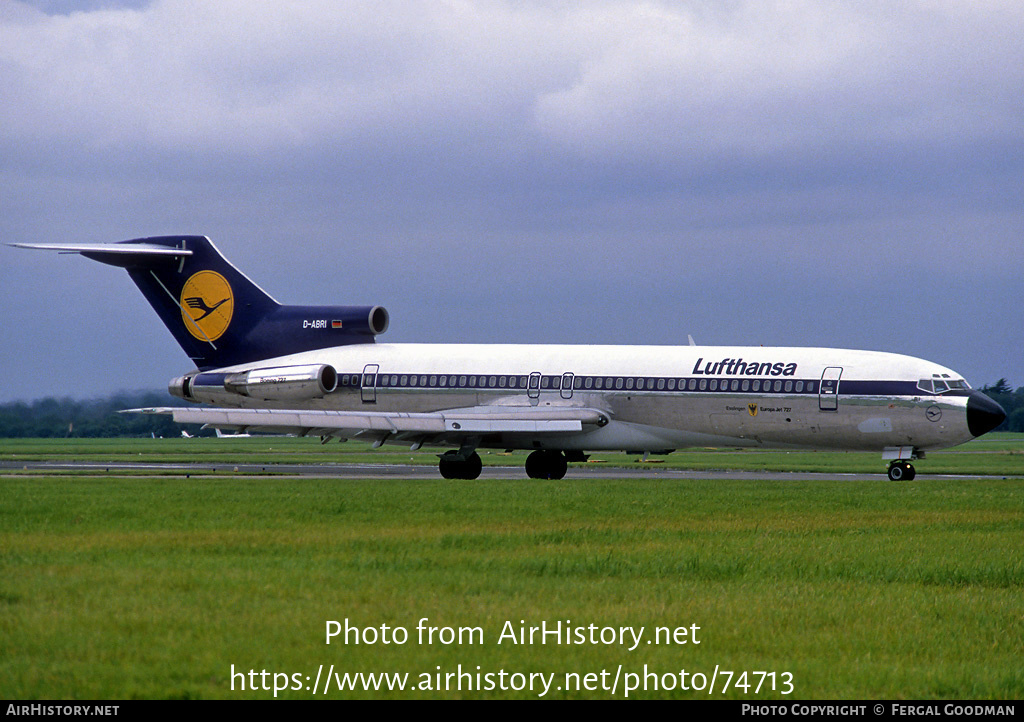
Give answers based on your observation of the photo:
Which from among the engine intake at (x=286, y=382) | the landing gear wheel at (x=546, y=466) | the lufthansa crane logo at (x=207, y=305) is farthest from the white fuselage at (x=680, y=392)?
the lufthansa crane logo at (x=207, y=305)

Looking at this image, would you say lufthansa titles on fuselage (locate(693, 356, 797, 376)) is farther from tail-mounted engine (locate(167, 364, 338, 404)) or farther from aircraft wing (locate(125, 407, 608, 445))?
tail-mounted engine (locate(167, 364, 338, 404))

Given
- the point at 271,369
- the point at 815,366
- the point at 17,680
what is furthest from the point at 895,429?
the point at 17,680

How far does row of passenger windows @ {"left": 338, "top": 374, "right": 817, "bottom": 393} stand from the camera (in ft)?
125

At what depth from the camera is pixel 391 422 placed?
3909 cm

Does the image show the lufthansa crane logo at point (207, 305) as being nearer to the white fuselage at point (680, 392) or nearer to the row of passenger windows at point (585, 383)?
the white fuselage at point (680, 392)

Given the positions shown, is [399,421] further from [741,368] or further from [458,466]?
[741,368]

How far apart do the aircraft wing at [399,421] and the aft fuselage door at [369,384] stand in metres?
2.99

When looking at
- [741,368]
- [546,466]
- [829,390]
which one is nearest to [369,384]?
[546,466]

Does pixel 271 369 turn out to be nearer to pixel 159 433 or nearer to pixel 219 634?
pixel 219 634

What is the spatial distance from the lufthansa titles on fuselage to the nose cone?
15.8 feet

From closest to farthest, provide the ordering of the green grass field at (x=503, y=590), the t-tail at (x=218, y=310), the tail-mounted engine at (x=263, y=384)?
the green grass field at (x=503, y=590)
the tail-mounted engine at (x=263, y=384)
the t-tail at (x=218, y=310)

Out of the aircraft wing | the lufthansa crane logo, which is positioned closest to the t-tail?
the lufthansa crane logo

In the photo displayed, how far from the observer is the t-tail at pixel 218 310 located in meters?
45.4

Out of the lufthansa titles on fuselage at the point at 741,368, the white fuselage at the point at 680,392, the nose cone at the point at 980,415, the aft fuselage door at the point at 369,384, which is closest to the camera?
the nose cone at the point at 980,415
